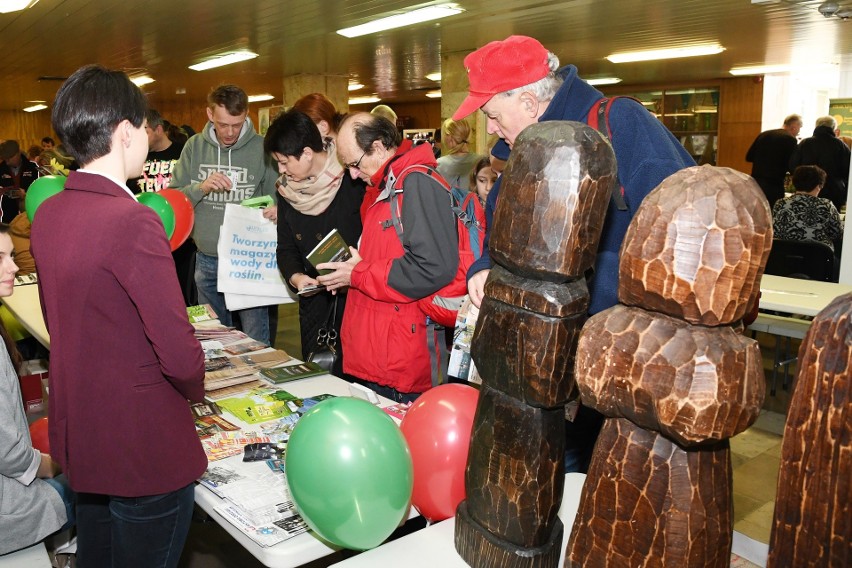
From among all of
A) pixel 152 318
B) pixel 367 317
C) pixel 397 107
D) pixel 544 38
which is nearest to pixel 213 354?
pixel 367 317

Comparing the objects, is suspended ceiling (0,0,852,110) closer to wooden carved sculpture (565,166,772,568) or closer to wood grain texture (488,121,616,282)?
wood grain texture (488,121,616,282)

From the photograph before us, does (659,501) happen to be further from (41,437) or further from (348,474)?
(41,437)

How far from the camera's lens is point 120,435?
1.41 metres

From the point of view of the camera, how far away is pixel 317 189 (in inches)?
112

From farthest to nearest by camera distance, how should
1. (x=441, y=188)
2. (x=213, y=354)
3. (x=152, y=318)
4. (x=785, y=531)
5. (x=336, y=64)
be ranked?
1. (x=336, y=64)
2. (x=213, y=354)
3. (x=441, y=188)
4. (x=152, y=318)
5. (x=785, y=531)

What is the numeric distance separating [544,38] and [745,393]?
7944 millimetres

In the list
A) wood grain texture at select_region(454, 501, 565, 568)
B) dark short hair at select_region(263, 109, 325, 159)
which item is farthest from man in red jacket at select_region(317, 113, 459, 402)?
wood grain texture at select_region(454, 501, 565, 568)

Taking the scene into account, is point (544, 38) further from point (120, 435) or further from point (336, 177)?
point (120, 435)

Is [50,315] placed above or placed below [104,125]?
below

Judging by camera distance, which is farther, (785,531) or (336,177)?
(336,177)

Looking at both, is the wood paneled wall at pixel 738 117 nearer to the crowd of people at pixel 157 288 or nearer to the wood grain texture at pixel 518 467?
the crowd of people at pixel 157 288

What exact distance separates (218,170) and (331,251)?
1.28 metres

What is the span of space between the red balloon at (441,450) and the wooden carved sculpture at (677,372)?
1.85 ft

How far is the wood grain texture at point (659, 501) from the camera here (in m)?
0.81
